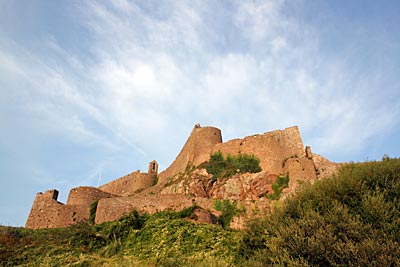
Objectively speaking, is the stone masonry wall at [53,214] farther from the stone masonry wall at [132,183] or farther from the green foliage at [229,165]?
the stone masonry wall at [132,183]

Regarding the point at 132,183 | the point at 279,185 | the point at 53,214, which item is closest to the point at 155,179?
the point at 132,183

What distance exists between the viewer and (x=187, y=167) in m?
33.4

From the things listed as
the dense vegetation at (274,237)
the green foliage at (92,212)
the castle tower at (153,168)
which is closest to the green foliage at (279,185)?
the dense vegetation at (274,237)

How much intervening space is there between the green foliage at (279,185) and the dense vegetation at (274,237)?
7.94 m

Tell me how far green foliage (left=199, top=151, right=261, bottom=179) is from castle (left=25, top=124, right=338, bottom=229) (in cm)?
61

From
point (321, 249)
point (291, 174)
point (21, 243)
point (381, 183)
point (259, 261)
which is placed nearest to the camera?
point (321, 249)

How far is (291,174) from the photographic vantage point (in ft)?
82.8

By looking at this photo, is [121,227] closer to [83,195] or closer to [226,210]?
[226,210]

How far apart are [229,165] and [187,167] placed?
17.6ft

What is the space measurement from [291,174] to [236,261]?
43.2 feet

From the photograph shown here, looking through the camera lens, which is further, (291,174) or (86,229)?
(291,174)

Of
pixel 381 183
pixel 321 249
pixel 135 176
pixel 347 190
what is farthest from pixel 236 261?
pixel 135 176

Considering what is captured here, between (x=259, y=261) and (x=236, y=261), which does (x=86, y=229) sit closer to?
(x=236, y=261)

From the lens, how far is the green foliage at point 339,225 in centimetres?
1007
